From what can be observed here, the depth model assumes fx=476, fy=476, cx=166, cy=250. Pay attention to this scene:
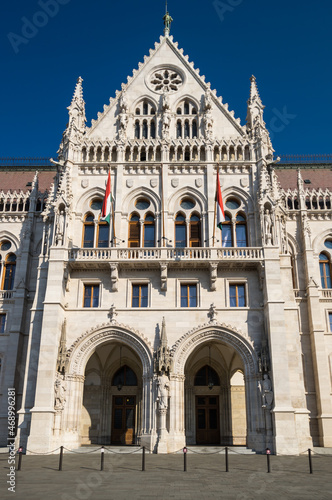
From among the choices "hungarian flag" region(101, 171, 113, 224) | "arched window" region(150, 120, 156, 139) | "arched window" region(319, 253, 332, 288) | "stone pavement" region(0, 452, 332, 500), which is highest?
"arched window" region(150, 120, 156, 139)

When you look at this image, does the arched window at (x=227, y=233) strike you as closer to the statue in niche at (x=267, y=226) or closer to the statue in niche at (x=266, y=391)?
the statue in niche at (x=267, y=226)

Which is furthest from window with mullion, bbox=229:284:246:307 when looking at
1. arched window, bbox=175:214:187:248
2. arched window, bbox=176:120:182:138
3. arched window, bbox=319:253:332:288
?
arched window, bbox=176:120:182:138

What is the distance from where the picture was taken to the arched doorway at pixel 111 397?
33.9 m

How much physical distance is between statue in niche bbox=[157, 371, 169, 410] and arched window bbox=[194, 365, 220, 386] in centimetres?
756

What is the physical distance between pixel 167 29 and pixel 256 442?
3435 centimetres

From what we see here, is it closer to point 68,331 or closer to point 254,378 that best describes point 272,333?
point 254,378

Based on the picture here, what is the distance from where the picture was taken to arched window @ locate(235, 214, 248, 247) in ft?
110

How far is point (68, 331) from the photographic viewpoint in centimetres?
3095

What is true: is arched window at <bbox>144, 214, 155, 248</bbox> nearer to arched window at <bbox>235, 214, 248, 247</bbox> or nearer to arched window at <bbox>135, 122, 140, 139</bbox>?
arched window at <bbox>235, 214, 248, 247</bbox>

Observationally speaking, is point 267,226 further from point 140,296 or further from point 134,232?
point 140,296

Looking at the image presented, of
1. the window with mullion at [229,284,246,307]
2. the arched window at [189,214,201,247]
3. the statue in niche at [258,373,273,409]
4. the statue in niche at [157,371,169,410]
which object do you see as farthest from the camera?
the arched window at [189,214,201,247]

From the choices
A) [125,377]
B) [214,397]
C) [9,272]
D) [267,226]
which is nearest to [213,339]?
[214,397]

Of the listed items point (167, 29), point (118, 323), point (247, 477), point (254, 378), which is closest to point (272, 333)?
point (254, 378)

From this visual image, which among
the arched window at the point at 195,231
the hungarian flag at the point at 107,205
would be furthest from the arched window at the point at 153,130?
the arched window at the point at 195,231
